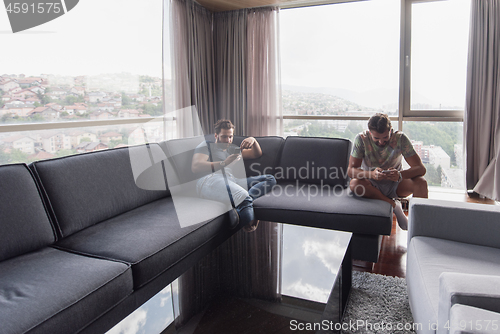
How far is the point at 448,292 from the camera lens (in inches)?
38.9

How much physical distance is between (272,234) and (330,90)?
3.08m

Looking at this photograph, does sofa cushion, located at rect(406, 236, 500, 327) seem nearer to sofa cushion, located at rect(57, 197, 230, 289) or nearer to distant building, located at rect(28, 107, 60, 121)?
sofa cushion, located at rect(57, 197, 230, 289)

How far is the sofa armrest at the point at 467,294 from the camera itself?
0.96 m

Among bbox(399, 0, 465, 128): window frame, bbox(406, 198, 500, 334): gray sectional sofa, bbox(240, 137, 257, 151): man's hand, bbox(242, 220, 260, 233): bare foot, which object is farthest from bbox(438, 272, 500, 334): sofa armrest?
bbox(399, 0, 465, 128): window frame

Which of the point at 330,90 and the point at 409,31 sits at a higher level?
the point at 409,31

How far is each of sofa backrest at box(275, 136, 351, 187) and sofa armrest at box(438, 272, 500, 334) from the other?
1748 millimetres

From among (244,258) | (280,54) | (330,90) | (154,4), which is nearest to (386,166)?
(244,258)

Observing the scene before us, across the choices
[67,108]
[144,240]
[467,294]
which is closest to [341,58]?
[67,108]

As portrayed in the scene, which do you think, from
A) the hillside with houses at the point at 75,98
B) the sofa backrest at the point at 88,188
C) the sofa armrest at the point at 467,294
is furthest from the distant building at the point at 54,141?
the sofa armrest at the point at 467,294

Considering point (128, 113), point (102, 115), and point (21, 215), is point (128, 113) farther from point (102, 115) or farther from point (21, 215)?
point (21, 215)

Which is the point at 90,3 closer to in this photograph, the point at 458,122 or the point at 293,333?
the point at 293,333

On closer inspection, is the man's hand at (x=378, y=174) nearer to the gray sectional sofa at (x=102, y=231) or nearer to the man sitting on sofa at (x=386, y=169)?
the man sitting on sofa at (x=386, y=169)

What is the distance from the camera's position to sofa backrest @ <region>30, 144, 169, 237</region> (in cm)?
173

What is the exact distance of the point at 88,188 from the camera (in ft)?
6.21
